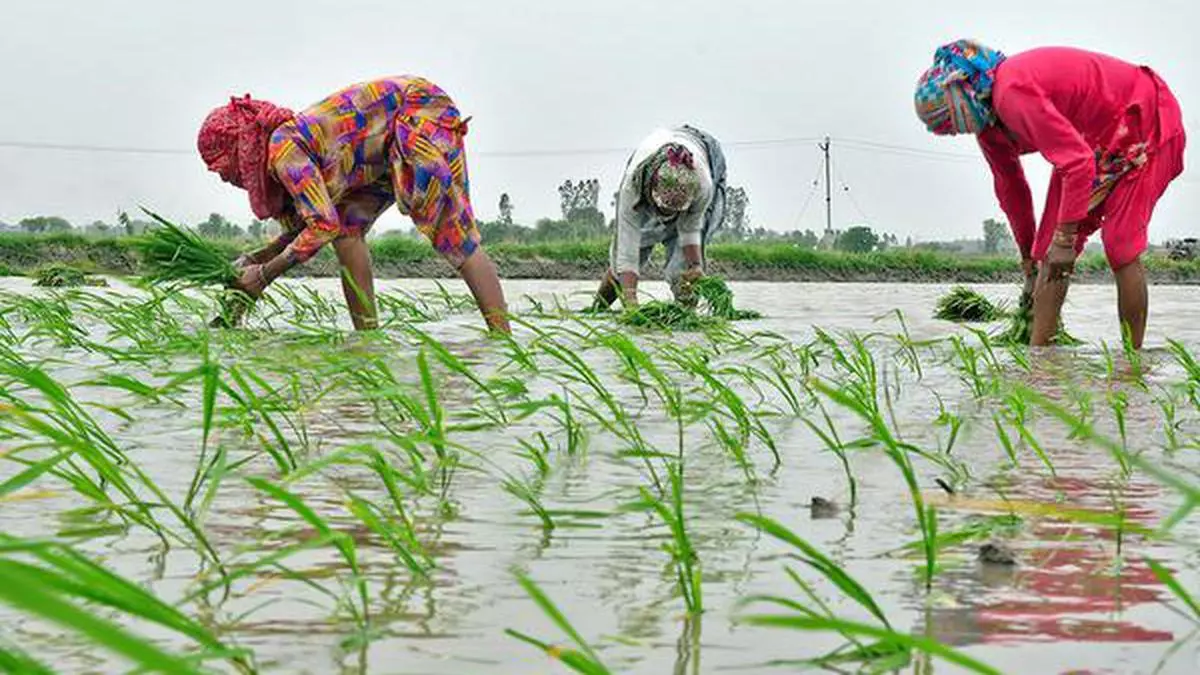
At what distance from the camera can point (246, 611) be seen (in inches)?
46.0

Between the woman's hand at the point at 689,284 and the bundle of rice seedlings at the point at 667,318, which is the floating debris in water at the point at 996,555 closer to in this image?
the bundle of rice seedlings at the point at 667,318

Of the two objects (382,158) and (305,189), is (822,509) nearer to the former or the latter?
(305,189)

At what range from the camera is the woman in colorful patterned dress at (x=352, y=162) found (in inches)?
213

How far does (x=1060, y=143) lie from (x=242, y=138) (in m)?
2.99

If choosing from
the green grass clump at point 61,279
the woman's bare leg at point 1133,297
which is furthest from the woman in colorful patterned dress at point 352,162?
the green grass clump at point 61,279

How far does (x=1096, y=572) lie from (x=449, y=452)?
1015 millimetres

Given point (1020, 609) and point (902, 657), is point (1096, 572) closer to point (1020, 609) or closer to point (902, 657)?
point (1020, 609)

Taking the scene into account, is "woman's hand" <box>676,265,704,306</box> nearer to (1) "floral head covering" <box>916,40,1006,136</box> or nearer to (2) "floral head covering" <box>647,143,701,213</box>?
(2) "floral head covering" <box>647,143,701,213</box>

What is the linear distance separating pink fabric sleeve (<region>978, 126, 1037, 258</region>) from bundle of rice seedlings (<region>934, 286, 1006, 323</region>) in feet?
7.08

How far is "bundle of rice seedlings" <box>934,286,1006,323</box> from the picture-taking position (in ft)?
27.1

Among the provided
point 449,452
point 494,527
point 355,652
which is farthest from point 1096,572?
point 449,452

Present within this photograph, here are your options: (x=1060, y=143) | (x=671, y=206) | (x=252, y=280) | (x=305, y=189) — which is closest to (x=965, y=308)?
(x=671, y=206)

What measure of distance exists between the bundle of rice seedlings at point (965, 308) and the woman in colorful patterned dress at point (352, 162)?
11.8 ft

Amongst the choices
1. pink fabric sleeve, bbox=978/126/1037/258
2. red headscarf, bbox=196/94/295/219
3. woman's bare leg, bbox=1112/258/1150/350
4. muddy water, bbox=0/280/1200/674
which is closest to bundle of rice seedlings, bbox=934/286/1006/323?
pink fabric sleeve, bbox=978/126/1037/258
